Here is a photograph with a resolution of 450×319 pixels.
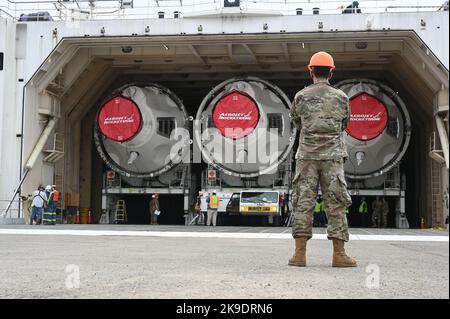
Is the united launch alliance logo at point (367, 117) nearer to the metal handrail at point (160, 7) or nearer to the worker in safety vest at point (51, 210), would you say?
the metal handrail at point (160, 7)

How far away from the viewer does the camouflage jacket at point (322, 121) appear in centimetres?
486

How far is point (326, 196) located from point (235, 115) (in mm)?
14650

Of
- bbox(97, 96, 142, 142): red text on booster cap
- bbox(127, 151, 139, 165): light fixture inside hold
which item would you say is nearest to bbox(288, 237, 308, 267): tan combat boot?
bbox(97, 96, 142, 142): red text on booster cap

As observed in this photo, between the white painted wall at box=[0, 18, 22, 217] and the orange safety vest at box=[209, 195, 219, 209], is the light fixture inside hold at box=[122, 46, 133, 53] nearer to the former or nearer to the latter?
the white painted wall at box=[0, 18, 22, 217]

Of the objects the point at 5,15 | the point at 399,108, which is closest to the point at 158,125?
the point at 5,15

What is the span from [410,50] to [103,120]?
9892 mm

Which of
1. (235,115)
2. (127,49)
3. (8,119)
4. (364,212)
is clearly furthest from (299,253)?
(364,212)

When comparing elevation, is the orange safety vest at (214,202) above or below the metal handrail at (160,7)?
below

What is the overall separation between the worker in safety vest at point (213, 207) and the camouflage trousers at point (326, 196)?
14891 millimetres

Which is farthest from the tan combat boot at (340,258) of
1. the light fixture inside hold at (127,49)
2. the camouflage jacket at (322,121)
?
the light fixture inside hold at (127,49)

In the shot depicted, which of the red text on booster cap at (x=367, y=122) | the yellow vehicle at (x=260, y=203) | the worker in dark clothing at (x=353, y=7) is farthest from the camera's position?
the yellow vehicle at (x=260, y=203)

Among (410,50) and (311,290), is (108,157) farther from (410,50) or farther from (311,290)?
(311,290)

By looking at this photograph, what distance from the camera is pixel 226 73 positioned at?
877 inches

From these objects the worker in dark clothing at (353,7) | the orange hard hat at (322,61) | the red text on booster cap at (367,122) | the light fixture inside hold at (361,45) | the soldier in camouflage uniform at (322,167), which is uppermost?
the worker in dark clothing at (353,7)
